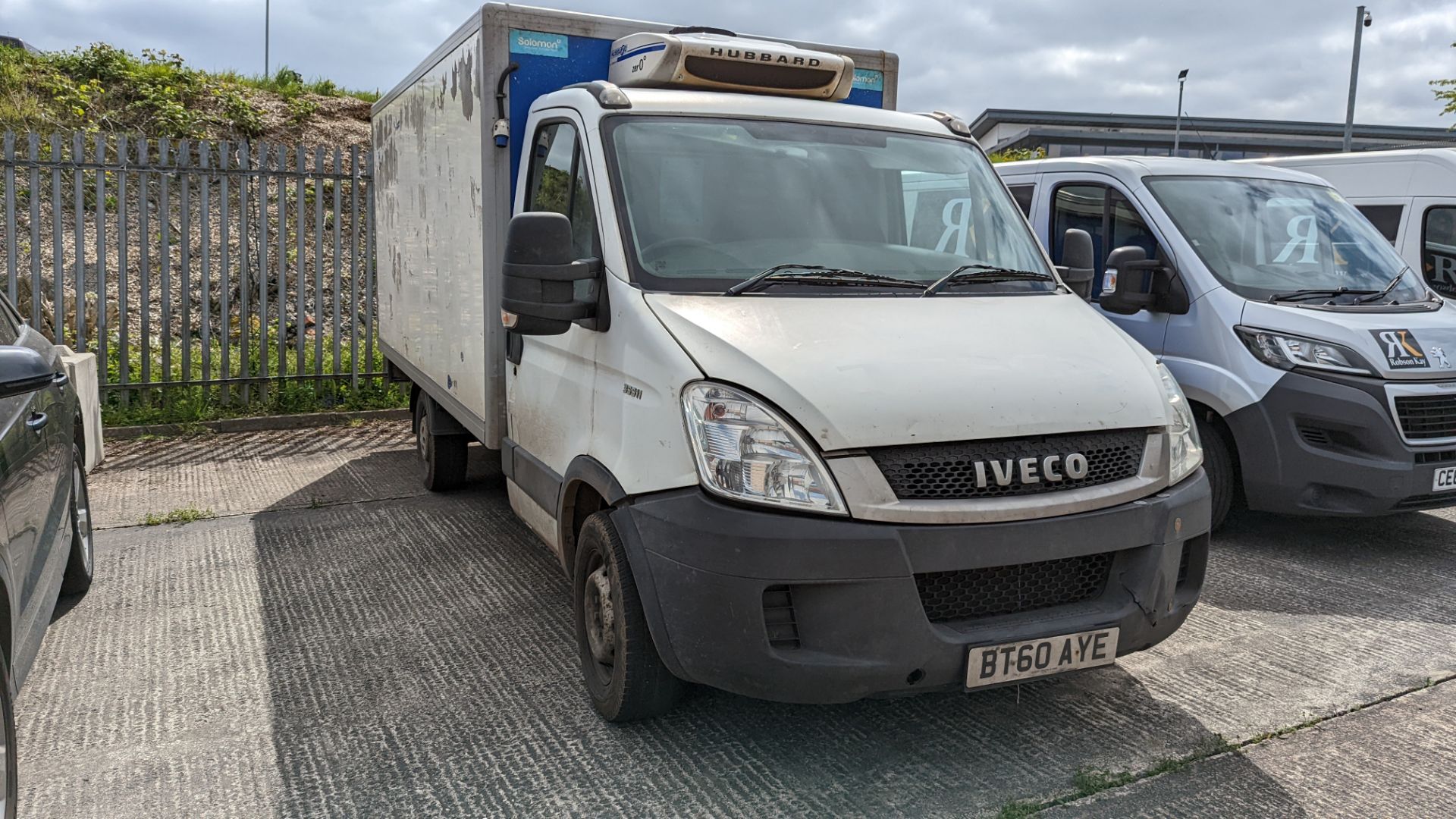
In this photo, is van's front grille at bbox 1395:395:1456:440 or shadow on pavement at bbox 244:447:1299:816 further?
van's front grille at bbox 1395:395:1456:440

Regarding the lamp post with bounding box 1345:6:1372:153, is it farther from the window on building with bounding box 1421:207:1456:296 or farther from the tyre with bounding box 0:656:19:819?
the tyre with bounding box 0:656:19:819

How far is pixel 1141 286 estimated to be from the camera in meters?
6.21

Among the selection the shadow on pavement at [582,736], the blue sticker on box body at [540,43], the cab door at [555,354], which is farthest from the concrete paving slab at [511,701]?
the blue sticker on box body at [540,43]

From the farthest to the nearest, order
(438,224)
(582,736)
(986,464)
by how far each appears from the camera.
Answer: (438,224) < (582,736) < (986,464)

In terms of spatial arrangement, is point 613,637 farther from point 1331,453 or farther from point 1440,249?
point 1440,249

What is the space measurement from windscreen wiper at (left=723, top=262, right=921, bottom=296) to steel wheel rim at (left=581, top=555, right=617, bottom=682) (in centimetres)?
102

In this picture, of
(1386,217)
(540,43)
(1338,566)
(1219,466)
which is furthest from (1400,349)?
(540,43)

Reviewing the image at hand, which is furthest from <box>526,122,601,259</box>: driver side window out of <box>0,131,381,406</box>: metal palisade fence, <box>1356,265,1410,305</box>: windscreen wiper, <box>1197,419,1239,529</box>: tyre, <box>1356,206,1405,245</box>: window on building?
<box>1356,206,1405,245</box>: window on building

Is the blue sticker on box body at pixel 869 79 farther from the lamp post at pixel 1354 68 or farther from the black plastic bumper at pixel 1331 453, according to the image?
the lamp post at pixel 1354 68

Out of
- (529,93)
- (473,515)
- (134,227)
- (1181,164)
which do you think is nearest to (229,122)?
(134,227)

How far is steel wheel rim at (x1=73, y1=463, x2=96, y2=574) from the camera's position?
15.2ft

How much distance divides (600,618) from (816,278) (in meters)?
1.34

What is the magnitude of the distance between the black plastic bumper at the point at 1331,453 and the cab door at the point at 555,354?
3700mm

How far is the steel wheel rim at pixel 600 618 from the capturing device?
3.63 meters
